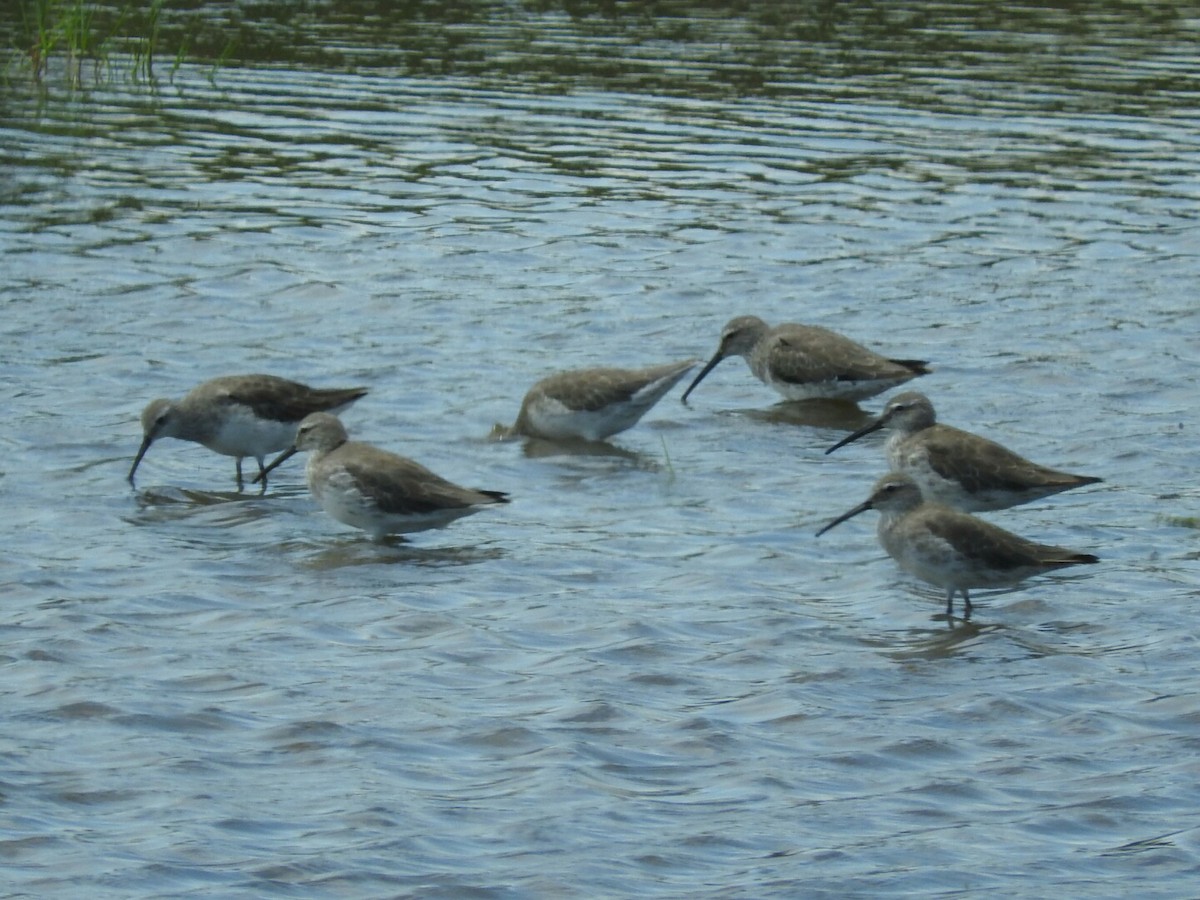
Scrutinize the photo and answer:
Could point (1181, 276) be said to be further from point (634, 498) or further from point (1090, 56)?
point (1090, 56)

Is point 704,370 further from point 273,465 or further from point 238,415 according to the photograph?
point 238,415

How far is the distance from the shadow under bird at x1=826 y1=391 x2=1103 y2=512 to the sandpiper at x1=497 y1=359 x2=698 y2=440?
6.57 ft

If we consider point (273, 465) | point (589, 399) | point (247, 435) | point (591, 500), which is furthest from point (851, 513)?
point (247, 435)

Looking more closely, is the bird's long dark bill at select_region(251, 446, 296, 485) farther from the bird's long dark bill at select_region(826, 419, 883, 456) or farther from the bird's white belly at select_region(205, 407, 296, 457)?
the bird's long dark bill at select_region(826, 419, 883, 456)

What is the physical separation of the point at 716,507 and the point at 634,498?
0.58 metres

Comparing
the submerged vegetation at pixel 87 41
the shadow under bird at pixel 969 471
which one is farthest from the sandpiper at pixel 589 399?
the submerged vegetation at pixel 87 41

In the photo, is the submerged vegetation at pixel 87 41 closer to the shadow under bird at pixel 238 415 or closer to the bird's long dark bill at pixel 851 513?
the shadow under bird at pixel 238 415

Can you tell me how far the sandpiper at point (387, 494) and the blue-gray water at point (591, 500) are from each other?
26 cm

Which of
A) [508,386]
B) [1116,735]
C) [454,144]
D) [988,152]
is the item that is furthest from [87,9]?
[1116,735]

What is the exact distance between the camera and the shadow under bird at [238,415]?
13.8 meters

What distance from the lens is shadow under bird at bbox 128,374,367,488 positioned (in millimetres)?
13828

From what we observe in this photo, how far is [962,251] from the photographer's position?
20188mm

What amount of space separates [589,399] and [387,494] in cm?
271

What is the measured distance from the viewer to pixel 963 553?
11.3 meters
